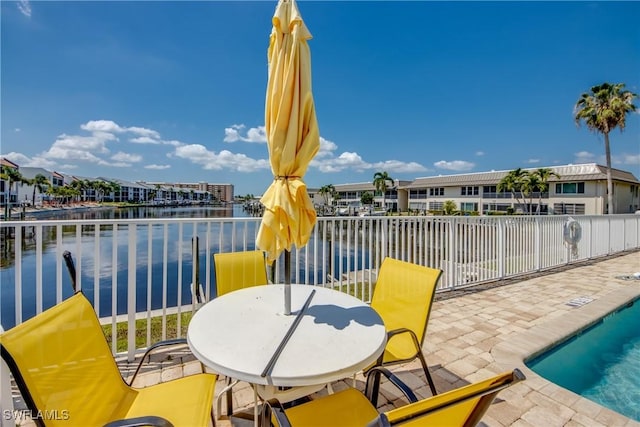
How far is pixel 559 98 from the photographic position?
20.2 m

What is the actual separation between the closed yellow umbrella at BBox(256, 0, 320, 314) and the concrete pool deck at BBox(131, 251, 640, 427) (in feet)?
4.68

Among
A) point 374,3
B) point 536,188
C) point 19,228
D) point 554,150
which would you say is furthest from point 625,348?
point 554,150

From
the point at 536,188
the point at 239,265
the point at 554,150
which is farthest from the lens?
the point at 554,150

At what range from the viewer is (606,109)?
1847cm

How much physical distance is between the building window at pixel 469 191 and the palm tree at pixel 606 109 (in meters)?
13.1

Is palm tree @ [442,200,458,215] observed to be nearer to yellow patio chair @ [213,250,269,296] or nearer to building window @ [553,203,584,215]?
building window @ [553,203,584,215]

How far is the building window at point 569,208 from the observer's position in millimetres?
24716

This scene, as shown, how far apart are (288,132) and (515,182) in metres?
33.0

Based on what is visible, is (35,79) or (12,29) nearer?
(12,29)

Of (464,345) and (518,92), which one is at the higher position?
(518,92)

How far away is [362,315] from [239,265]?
4.39 ft

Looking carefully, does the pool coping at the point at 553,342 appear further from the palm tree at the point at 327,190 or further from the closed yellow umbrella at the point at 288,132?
the palm tree at the point at 327,190

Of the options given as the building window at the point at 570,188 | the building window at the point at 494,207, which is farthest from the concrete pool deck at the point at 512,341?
the building window at the point at 494,207

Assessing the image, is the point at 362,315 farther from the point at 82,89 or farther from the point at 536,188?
the point at 536,188
